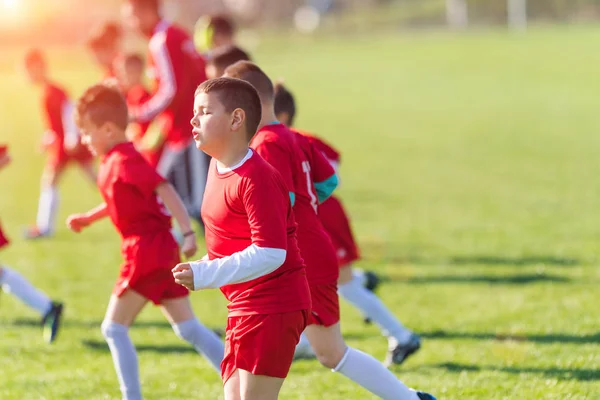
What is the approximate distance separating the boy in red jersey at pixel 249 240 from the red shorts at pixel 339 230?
214cm

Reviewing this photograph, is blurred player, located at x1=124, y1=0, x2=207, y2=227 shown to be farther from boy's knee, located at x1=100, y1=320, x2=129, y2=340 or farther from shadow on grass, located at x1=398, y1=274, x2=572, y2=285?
boy's knee, located at x1=100, y1=320, x2=129, y2=340

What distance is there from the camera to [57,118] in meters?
10.5

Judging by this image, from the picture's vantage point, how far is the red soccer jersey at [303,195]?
4012 mm

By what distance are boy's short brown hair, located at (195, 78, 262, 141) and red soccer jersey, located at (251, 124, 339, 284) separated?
46 centimetres

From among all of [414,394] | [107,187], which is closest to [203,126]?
[107,187]

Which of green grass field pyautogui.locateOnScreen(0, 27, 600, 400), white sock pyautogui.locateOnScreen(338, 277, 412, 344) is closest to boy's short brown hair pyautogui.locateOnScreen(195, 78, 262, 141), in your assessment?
green grass field pyautogui.locateOnScreen(0, 27, 600, 400)

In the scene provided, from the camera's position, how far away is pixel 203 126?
350 centimetres

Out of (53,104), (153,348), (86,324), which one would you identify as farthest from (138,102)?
(153,348)

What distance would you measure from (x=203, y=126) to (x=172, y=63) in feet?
15.3

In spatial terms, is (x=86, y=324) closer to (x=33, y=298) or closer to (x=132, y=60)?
(x=33, y=298)

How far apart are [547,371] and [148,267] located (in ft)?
7.85

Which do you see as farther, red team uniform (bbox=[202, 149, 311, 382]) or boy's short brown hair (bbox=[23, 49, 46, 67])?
boy's short brown hair (bbox=[23, 49, 46, 67])

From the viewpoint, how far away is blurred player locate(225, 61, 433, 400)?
13.6 feet

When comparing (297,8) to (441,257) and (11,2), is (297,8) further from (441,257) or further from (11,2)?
(441,257)
